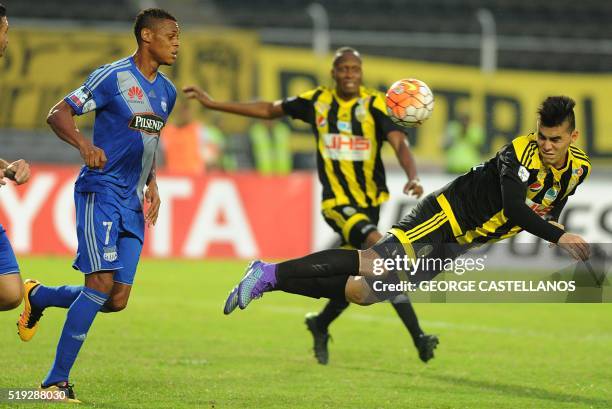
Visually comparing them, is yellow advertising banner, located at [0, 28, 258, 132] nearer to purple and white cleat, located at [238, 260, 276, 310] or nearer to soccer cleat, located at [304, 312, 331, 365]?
soccer cleat, located at [304, 312, 331, 365]

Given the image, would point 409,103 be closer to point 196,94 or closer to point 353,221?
point 353,221

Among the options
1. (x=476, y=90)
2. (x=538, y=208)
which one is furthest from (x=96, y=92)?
(x=476, y=90)

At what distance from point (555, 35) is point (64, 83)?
10713mm

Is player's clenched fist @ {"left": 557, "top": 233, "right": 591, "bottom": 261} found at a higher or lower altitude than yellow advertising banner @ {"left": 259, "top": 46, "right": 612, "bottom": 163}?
lower

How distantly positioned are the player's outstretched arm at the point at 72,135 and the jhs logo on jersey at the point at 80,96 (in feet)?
0.19

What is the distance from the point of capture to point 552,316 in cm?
1239

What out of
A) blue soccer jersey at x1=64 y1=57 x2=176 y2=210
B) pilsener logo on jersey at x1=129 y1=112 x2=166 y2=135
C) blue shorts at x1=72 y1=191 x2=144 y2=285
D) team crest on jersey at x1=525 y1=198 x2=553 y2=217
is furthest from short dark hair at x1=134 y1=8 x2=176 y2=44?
team crest on jersey at x1=525 y1=198 x2=553 y2=217

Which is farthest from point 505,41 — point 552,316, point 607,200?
point 552,316

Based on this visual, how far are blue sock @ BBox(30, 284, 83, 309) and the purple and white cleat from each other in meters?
1.06

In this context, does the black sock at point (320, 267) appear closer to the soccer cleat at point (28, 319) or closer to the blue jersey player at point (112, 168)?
the blue jersey player at point (112, 168)

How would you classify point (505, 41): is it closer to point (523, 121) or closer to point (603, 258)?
point (523, 121)

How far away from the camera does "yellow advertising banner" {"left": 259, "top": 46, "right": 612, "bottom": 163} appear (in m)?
20.9

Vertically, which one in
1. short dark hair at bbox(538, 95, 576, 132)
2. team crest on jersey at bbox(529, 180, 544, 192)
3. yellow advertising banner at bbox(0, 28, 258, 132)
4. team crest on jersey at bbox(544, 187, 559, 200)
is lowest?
team crest on jersey at bbox(544, 187, 559, 200)

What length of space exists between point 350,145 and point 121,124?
2.87 meters
